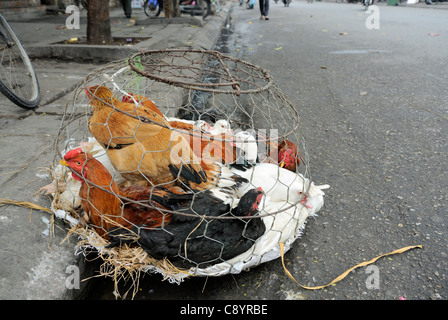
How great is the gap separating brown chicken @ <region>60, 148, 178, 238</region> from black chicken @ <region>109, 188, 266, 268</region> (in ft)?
0.23

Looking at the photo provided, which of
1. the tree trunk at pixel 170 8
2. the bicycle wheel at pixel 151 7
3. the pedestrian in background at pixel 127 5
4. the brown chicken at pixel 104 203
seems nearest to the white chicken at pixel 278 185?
the brown chicken at pixel 104 203

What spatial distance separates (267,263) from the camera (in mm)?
1631

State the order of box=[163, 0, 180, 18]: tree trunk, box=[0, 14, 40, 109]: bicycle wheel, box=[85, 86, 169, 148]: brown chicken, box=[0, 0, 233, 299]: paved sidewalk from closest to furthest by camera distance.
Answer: box=[0, 0, 233, 299]: paved sidewalk, box=[85, 86, 169, 148]: brown chicken, box=[0, 14, 40, 109]: bicycle wheel, box=[163, 0, 180, 18]: tree trunk

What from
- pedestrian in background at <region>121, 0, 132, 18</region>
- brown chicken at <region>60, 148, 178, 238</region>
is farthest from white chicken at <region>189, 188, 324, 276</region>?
pedestrian in background at <region>121, 0, 132, 18</region>

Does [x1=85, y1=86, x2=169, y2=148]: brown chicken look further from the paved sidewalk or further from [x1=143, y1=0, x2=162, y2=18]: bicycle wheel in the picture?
[x1=143, y1=0, x2=162, y2=18]: bicycle wheel

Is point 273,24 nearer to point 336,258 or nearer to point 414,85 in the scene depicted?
point 414,85

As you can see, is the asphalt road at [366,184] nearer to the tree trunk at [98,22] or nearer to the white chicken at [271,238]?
the white chicken at [271,238]

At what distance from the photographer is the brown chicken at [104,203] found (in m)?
1.51

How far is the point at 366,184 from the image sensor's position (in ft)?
7.25

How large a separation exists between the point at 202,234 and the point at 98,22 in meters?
4.11

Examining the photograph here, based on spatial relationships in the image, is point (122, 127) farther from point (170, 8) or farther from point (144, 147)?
point (170, 8)

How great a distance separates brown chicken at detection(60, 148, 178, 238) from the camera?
151cm

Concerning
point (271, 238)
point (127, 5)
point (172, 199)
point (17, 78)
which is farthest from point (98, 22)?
point (127, 5)
